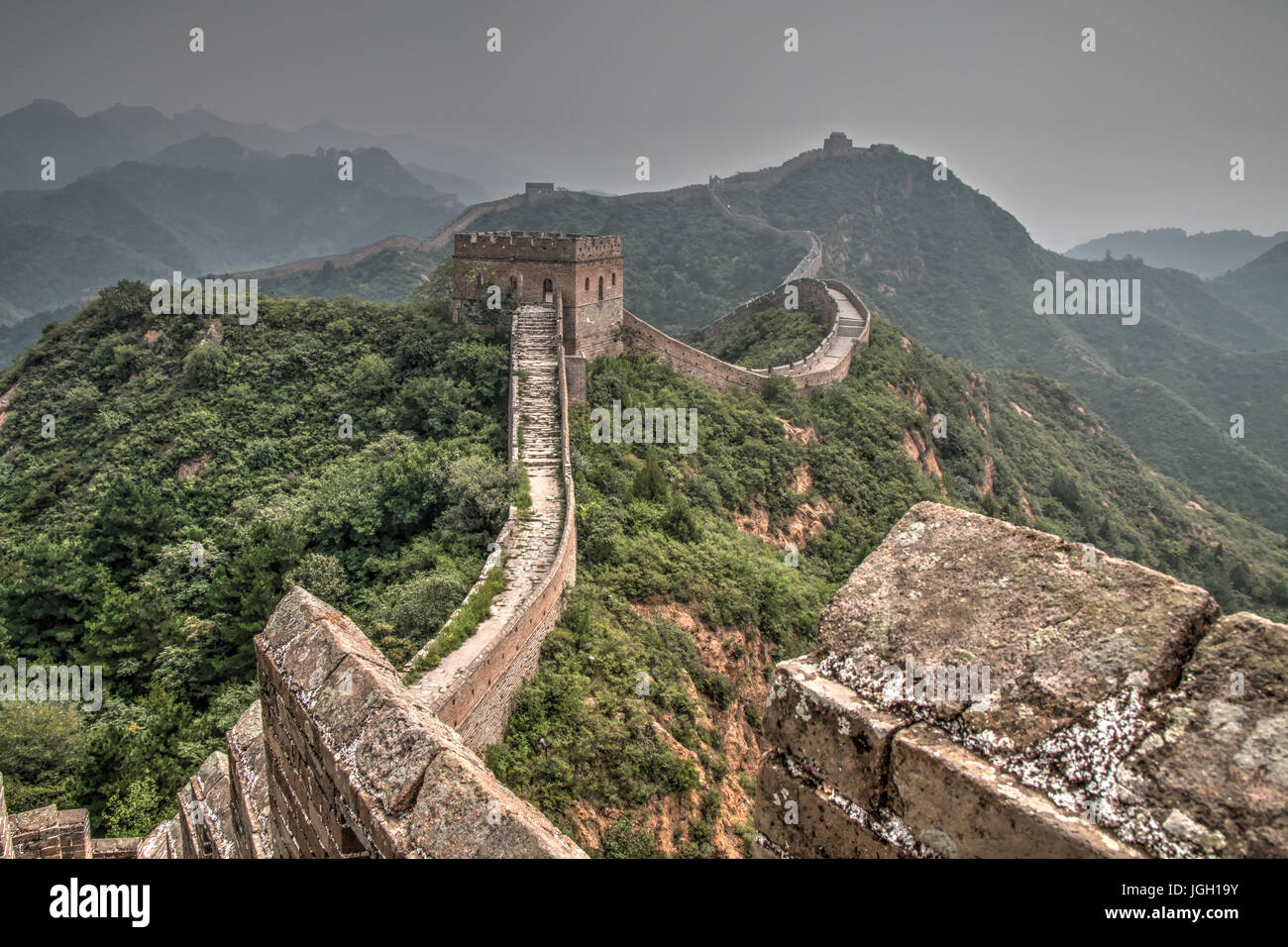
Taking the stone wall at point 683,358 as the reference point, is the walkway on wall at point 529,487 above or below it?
below

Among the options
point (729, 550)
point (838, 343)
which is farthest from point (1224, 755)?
point (838, 343)

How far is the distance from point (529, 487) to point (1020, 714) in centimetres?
1322

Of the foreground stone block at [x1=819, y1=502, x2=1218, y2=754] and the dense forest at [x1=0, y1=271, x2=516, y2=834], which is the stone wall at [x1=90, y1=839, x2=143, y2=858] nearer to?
the dense forest at [x1=0, y1=271, x2=516, y2=834]

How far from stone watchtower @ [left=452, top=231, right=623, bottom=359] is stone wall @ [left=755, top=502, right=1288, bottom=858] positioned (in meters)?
19.4

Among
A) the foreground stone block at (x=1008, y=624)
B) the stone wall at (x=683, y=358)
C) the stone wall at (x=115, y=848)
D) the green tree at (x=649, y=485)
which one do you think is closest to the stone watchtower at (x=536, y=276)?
the stone wall at (x=683, y=358)

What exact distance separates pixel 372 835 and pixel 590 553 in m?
11.2

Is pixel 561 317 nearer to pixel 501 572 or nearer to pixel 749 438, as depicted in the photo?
pixel 749 438

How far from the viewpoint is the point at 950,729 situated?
2178 millimetres

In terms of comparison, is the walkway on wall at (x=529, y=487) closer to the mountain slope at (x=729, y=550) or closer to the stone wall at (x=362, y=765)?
the mountain slope at (x=729, y=550)

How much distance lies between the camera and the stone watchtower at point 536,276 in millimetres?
21234

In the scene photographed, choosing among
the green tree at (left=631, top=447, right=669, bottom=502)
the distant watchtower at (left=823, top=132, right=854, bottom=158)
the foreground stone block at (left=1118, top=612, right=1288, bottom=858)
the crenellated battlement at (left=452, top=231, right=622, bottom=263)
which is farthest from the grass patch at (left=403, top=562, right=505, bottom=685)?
the distant watchtower at (left=823, top=132, right=854, bottom=158)

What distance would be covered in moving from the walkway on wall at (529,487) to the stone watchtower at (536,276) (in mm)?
593
